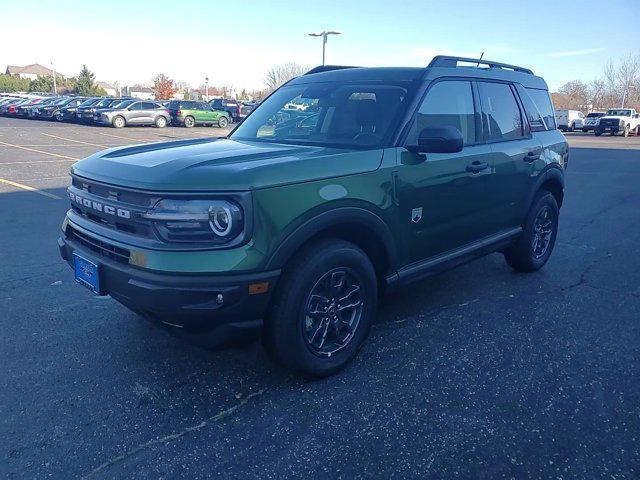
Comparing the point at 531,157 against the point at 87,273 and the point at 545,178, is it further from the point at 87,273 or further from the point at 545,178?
the point at 87,273

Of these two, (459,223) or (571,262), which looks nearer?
(459,223)

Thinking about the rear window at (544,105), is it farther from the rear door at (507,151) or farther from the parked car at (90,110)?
the parked car at (90,110)

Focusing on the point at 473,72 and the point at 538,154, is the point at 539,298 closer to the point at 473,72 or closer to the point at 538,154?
the point at 538,154

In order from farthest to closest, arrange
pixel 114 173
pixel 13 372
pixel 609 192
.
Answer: pixel 609 192 → pixel 13 372 → pixel 114 173

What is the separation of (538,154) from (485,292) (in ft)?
4.60

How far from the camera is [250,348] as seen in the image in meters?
3.54

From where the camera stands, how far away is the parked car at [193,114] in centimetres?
3039

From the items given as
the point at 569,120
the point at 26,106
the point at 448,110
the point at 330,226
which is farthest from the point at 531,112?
the point at 569,120

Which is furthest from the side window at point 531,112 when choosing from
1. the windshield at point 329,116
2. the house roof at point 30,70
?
the house roof at point 30,70

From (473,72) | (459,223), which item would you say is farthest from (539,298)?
(473,72)

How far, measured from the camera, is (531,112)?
4844 millimetres

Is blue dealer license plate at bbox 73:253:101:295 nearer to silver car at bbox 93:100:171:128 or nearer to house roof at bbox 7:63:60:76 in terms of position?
silver car at bbox 93:100:171:128

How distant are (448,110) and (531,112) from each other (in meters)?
1.55

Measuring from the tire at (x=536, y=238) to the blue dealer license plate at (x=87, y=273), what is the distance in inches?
149
